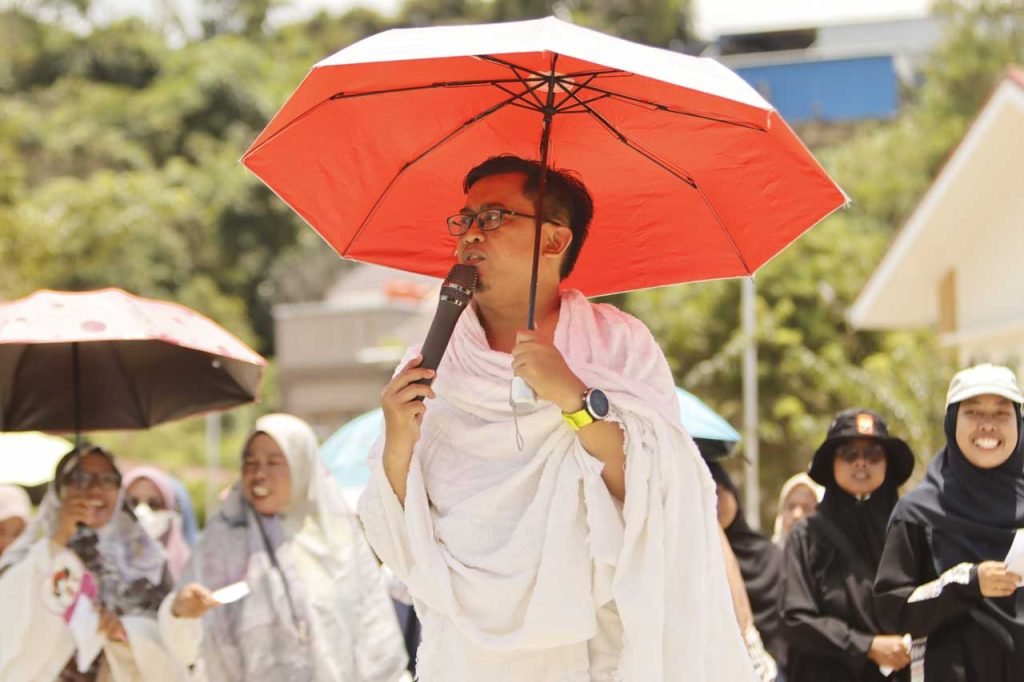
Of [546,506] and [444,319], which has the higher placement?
[444,319]

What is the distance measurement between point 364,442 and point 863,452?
344cm

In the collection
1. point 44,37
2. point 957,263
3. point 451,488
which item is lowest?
point 451,488

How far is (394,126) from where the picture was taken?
4.89 m

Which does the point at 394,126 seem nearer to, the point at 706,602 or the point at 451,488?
the point at 451,488

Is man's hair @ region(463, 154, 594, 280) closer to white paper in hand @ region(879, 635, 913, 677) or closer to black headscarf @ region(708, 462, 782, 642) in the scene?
white paper in hand @ region(879, 635, 913, 677)

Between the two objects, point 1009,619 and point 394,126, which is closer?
point 394,126

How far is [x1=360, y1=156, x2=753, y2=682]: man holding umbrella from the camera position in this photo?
13.4 feet

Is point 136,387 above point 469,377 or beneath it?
above

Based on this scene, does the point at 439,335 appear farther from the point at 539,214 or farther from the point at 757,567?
the point at 757,567

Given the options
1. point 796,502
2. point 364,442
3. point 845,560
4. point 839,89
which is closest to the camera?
point 845,560

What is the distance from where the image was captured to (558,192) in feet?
15.0

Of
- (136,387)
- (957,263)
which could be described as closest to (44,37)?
(957,263)

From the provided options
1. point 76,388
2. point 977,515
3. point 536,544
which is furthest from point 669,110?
point 76,388

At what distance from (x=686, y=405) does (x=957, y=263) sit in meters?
11.1
